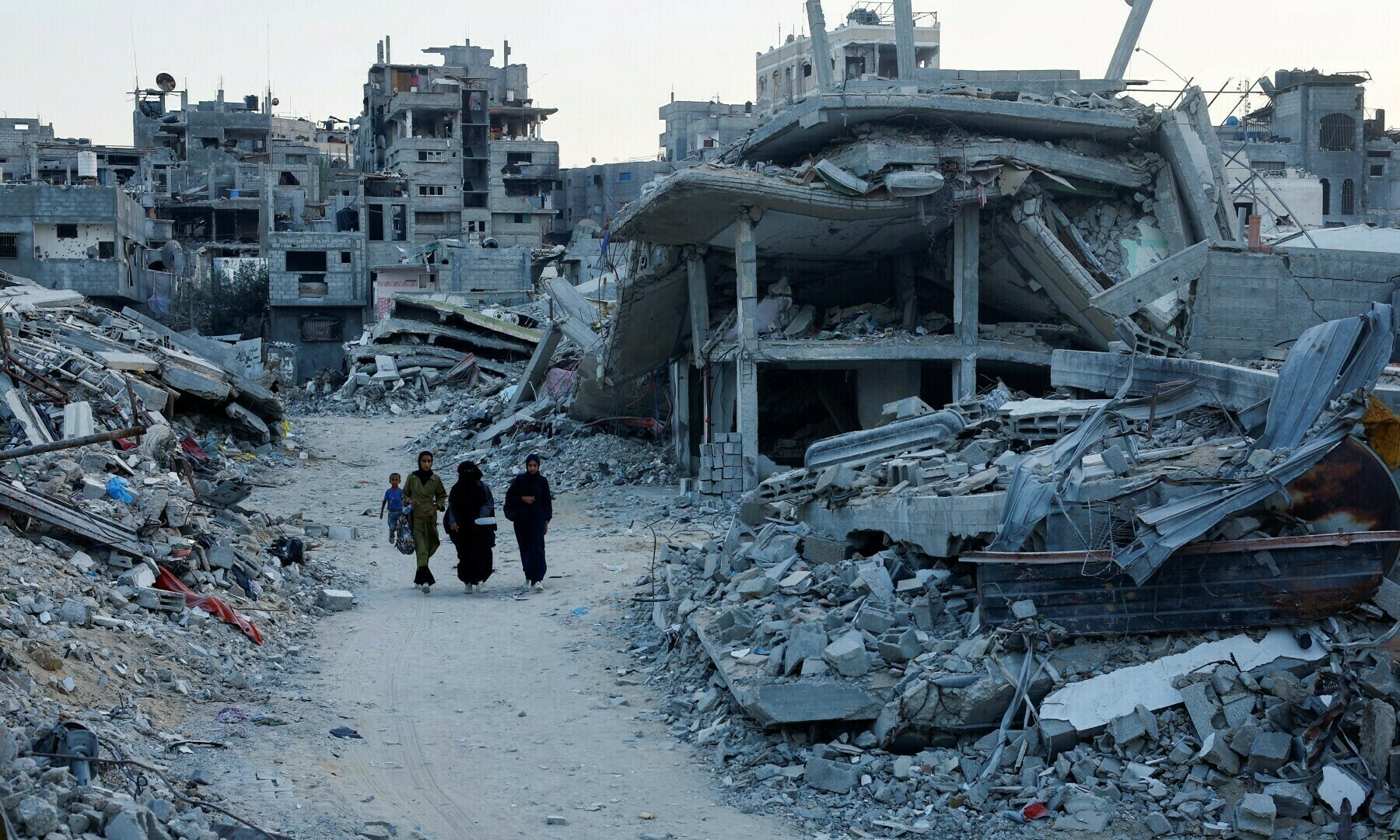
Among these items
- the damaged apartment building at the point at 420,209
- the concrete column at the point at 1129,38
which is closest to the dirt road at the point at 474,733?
the concrete column at the point at 1129,38

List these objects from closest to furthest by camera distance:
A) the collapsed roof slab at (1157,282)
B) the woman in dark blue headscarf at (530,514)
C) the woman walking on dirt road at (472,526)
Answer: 1. the woman walking on dirt road at (472,526)
2. the woman in dark blue headscarf at (530,514)
3. the collapsed roof slab at (1157,282)

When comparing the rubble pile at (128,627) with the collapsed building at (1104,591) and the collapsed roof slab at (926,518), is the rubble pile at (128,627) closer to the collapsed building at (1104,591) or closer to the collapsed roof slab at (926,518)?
the collapsed building at (1104,591)

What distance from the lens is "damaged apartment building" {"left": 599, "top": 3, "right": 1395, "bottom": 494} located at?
59.1 feet

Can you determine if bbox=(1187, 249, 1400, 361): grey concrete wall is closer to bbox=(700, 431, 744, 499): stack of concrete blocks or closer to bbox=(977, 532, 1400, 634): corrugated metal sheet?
bbox=(700, 431, 744, 499): stack of concrete blocks

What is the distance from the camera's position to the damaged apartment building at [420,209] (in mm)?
48656

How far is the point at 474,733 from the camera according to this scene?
811 centimetres

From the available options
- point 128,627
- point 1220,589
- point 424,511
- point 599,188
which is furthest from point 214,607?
point 599,188

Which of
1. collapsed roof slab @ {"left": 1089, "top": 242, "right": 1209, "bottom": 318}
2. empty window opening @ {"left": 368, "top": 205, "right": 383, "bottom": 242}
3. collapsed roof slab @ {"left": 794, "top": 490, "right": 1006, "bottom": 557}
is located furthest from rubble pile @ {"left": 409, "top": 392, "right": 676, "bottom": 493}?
empty window opening @ {"left": 368, "top": 205, "right": 383, "bottom": 242}

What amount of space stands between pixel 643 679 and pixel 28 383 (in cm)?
1211

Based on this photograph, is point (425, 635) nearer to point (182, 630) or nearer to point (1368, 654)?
point (182, 630)

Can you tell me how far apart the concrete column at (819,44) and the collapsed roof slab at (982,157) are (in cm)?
223

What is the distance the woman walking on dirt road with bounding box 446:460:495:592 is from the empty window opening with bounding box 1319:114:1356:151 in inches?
1858

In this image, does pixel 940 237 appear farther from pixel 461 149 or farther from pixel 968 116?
pixel 461 149

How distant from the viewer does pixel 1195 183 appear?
1861cm
